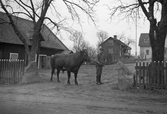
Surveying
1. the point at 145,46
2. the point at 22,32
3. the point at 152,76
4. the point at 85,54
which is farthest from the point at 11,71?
the point at 145,46

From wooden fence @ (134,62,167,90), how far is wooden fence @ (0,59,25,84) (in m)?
8.07

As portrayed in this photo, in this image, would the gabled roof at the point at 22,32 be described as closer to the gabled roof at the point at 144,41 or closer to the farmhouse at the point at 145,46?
the farmhouse at the point at 145,46

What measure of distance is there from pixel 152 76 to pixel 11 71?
9.48 m

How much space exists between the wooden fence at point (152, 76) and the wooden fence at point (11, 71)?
807 centimetres

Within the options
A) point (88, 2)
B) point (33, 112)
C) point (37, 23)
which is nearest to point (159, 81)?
point (33, 112)

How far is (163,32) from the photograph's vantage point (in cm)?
979

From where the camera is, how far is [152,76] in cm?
904

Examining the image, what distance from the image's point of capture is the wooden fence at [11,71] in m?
12.6

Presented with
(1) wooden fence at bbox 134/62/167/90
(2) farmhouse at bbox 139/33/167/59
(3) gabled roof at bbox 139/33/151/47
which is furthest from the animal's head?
(3) gabled roof at bbox 139/33/151/47

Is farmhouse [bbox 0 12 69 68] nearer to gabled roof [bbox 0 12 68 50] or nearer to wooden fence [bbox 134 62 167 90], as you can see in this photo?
gabled roof [bbox 0 12 68 50]

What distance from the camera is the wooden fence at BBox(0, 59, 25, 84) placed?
12641 millimetres

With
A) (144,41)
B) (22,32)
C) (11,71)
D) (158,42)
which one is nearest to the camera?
(158,42)

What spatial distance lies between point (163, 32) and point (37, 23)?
457 inches

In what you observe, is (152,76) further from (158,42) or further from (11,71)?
(11,71)
